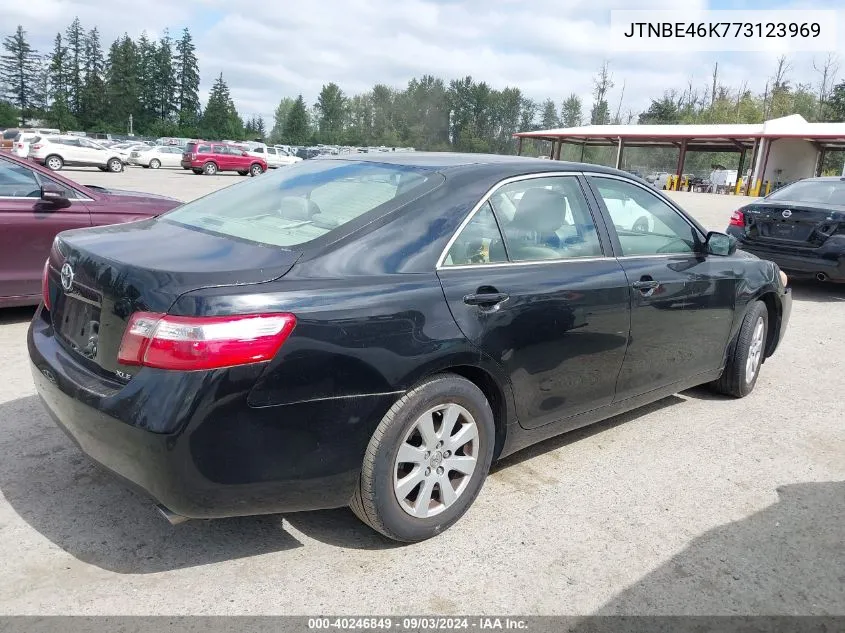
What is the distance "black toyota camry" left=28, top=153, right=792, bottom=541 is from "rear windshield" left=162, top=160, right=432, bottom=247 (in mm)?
15

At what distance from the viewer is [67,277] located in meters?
2.97

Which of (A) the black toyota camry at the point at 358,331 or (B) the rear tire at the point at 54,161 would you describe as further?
(B) the rear tire at the point at 54,161

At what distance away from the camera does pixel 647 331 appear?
391cm

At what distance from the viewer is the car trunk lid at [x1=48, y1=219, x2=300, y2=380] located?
253 cm

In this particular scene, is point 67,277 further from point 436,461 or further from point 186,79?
point 186,79

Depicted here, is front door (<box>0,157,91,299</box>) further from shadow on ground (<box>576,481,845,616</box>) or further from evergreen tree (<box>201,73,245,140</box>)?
evergreen tree (<box>201,73,245,140</box>)

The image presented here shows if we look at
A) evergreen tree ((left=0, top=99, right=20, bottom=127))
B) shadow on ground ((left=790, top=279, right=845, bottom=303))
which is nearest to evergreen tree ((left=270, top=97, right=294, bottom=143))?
evergreen tree ((left=0, top=99, right=20, bottom=127))

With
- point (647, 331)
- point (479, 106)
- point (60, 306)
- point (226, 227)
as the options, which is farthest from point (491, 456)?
point (479, 106)

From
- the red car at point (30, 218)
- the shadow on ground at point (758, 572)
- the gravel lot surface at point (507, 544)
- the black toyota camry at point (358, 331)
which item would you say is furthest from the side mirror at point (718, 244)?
the red car at point (30, 218)

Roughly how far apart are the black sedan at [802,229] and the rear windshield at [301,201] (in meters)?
6.97

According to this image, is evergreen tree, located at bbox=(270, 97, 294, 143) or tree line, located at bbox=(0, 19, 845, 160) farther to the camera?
evergreen tree, located at bbox=(270, 97, 294, 143)

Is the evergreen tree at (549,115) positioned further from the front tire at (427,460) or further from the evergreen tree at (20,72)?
the front tire at (427,460)

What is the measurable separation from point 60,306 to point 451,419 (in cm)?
172

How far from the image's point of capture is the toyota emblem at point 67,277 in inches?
116
